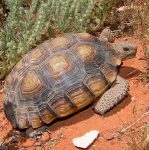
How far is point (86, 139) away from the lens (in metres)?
4.25

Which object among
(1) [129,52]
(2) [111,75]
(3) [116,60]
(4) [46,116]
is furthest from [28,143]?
(1) [129,52]

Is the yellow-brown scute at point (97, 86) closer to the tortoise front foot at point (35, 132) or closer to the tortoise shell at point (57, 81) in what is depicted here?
the tortoise shell at point (57, 81)

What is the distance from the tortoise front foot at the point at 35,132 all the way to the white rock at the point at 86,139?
46 centimetres

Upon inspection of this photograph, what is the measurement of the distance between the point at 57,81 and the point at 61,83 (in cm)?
5

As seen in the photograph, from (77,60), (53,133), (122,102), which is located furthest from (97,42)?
(53,133)

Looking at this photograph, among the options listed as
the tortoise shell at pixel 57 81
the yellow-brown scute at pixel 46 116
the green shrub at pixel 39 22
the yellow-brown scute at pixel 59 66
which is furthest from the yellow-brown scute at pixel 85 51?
the green shrub at pixel 39 22

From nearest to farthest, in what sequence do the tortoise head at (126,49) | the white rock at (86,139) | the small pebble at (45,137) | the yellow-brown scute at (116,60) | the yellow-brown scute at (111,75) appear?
the white rock at (86,139) → the small pebble at (45,137) → the yellow-brown scute at (111,75) → the yellow-brown scute at (116,60) → the tortoise head at (126,49)

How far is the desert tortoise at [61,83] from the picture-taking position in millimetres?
4613

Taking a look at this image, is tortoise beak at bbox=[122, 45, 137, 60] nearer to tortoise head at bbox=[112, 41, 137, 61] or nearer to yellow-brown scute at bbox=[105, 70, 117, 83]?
tortoise head at bbox=[112, 41, 137, 61]

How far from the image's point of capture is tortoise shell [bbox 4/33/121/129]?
4613 millimetres

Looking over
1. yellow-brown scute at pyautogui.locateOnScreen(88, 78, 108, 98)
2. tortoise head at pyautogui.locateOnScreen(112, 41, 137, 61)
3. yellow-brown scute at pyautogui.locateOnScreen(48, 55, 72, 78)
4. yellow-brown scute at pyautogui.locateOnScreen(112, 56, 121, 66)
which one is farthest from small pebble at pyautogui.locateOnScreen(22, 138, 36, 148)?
tortoise head at pyautogui.locateOnScreen(112, 41, 137, 61)

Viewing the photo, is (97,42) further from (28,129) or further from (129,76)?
(28,129)

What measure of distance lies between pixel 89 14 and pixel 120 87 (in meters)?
1.53

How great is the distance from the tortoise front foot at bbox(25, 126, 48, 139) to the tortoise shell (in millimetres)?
61
